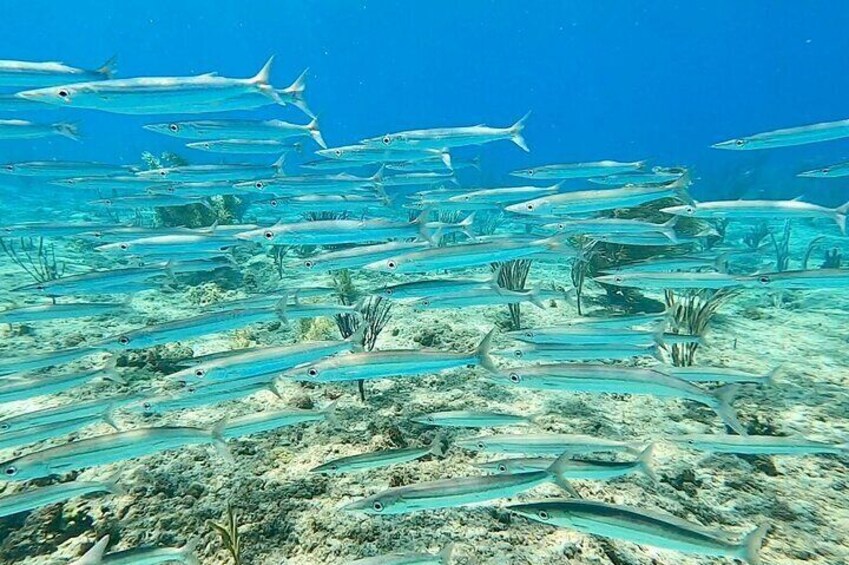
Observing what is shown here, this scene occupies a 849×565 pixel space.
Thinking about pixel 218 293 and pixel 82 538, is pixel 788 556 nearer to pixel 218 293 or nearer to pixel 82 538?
pixel 82 538

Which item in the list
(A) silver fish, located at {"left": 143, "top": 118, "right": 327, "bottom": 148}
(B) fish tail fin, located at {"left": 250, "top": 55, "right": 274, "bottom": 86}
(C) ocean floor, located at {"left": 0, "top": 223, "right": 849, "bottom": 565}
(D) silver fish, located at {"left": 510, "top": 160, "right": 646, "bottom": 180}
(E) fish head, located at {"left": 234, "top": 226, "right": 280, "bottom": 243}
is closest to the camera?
(C) ocean floor, located at {"left": 0, "top": 223, "right": 849, "bottom": 565}

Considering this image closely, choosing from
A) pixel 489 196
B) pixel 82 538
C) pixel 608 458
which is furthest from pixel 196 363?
pixel 489 196

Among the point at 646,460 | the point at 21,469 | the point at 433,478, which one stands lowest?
the point at 433,478

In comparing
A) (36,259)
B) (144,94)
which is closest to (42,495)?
(144,94)

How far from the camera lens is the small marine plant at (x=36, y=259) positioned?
35.8 feet

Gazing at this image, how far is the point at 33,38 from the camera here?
141m

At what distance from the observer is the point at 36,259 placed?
46.5ft

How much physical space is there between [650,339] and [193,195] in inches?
313

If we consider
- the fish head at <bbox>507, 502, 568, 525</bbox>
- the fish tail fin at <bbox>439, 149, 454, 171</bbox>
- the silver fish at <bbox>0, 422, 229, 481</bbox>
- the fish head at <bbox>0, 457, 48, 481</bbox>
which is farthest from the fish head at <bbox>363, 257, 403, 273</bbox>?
the fish tail fin at <bbox>439, 149, 454, 171</bbox>

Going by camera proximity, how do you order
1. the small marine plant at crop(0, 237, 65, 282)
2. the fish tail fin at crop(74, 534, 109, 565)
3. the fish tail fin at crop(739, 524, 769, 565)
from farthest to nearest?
the small marine plant at crop(0, 237, 65, 282) < the fish tail fin at crop(74, 534, 109, 565) < the fish tail fin at crop(739, 524, 769, 565)

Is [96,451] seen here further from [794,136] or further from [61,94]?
[794,136]

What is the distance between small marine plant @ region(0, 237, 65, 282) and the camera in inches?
430

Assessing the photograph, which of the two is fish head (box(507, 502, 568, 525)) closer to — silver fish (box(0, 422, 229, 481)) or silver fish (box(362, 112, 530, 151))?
silver fish (box(0, 422, 229, 481))

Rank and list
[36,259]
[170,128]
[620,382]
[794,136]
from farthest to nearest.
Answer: [36,259], [794,136], [170,128], [620,382]
